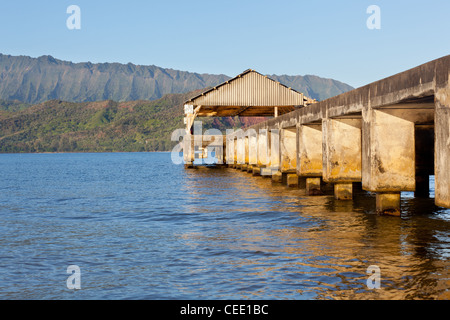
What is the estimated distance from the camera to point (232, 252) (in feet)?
39.2

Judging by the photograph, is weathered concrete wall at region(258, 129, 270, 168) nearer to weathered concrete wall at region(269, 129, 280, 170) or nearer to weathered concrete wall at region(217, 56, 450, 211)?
weathered concrete wall at region(269, 129, 280, 170)

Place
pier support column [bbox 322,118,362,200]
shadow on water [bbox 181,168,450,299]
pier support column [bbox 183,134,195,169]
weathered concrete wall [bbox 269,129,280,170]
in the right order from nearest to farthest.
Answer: shadow on water [bbox 181,168,450,299], pier support column [bbox 322,118,362,200], weathered concrete wall [bbox 269,129,280,170], pier support column [bbox 183,134,195,169]

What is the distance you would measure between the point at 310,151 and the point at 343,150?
182 inches

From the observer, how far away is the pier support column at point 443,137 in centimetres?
1034

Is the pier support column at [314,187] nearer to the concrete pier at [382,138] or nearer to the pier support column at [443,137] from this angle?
the concrete pier at [382,138]

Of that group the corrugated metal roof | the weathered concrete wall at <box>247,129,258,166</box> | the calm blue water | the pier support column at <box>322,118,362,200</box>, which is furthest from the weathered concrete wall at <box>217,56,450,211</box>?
the corrugated metal roof

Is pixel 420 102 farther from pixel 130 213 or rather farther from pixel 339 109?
pixel 130 213

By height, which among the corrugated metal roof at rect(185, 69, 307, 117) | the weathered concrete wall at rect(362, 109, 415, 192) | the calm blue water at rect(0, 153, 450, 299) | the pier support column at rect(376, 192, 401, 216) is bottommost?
the calm blue water at rect(0, 153, 450, 299)

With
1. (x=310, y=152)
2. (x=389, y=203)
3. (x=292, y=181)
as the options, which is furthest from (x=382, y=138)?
(x=292, y=181)

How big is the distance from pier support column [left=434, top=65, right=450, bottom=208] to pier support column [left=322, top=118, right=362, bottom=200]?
25.7ft

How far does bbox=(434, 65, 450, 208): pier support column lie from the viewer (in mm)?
10336

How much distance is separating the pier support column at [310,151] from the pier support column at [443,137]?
485 inches
